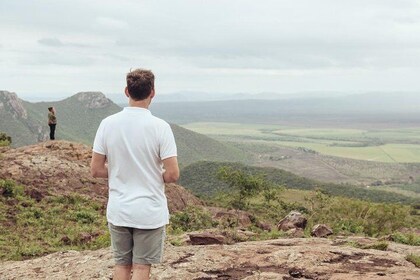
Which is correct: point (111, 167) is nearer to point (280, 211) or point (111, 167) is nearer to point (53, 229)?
point (53, 229)

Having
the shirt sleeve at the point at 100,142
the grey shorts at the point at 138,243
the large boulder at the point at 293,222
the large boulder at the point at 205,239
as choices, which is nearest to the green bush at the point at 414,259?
the large boulder at the point at 205,239

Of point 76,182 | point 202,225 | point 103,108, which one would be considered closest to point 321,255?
point 202,225

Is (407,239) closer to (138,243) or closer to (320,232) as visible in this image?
(320,232)

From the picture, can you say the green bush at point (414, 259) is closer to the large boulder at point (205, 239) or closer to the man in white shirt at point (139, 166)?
the large boulder at point (205, 239)

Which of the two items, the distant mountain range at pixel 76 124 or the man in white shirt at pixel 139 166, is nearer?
the man in white shirt at pixel 139 166

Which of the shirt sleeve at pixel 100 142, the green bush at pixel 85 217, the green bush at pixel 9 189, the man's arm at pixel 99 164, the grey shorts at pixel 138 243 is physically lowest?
the green bush at pixel 85 217

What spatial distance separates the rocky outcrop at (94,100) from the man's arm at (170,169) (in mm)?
159328

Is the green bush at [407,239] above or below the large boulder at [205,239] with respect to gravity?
below

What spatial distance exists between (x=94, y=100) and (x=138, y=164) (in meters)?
162

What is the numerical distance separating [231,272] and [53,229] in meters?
9.03

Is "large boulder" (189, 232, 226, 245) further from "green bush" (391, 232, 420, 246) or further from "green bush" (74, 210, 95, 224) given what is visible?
"green bush" (74, 210, 95, 224)

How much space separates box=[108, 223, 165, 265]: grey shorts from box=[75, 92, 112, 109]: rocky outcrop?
159082 millimetres

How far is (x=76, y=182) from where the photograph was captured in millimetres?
22281

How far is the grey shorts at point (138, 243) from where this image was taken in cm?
536
